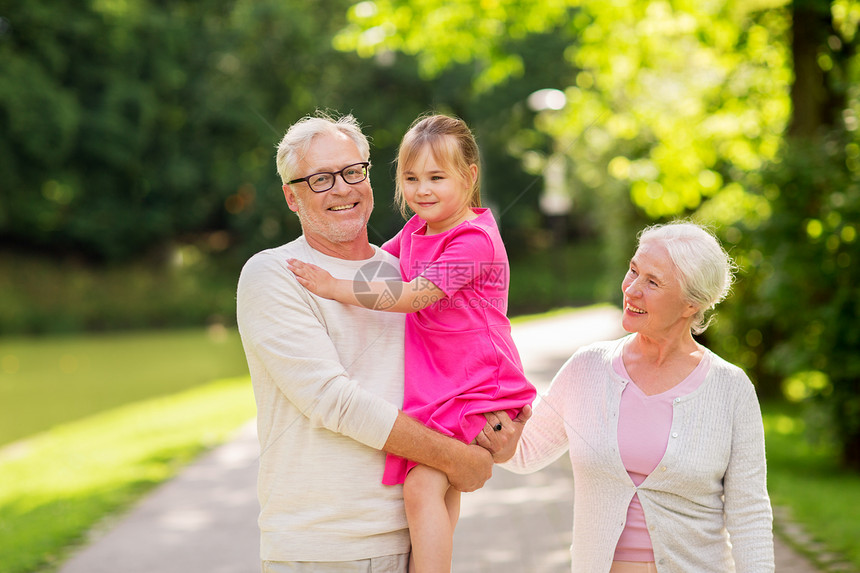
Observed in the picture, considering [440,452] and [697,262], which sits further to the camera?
[697,262]

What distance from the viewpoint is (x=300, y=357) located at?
2527mm

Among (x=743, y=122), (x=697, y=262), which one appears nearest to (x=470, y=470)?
(x=697, y=262)

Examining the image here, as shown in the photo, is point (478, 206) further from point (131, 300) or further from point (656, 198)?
point (131, 300)

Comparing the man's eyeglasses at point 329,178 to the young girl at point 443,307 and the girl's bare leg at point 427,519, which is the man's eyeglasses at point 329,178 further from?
the girl's bare leg at point 427,519

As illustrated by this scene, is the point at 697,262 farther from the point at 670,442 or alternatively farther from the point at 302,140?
the point at 302,140

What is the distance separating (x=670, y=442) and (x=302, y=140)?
1439 millimetres

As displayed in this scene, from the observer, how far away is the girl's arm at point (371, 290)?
8.67 ft

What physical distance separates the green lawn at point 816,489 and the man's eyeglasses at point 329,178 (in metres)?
4.34

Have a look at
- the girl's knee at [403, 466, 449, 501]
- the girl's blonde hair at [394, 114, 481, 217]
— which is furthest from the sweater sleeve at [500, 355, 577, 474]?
the girl's blonde hair at [394, 114, 481, 217]

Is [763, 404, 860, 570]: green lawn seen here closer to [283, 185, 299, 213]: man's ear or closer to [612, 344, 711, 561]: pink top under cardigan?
[612, 344, 711, 561]: pink top under cardigan

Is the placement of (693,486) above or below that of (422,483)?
below

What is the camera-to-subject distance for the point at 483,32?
9977 millimetres

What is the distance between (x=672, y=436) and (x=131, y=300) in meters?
33.1

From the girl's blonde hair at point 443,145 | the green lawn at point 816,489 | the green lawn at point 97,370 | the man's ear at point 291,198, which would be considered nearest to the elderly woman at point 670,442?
the girl's blonde hair at point 443,145
